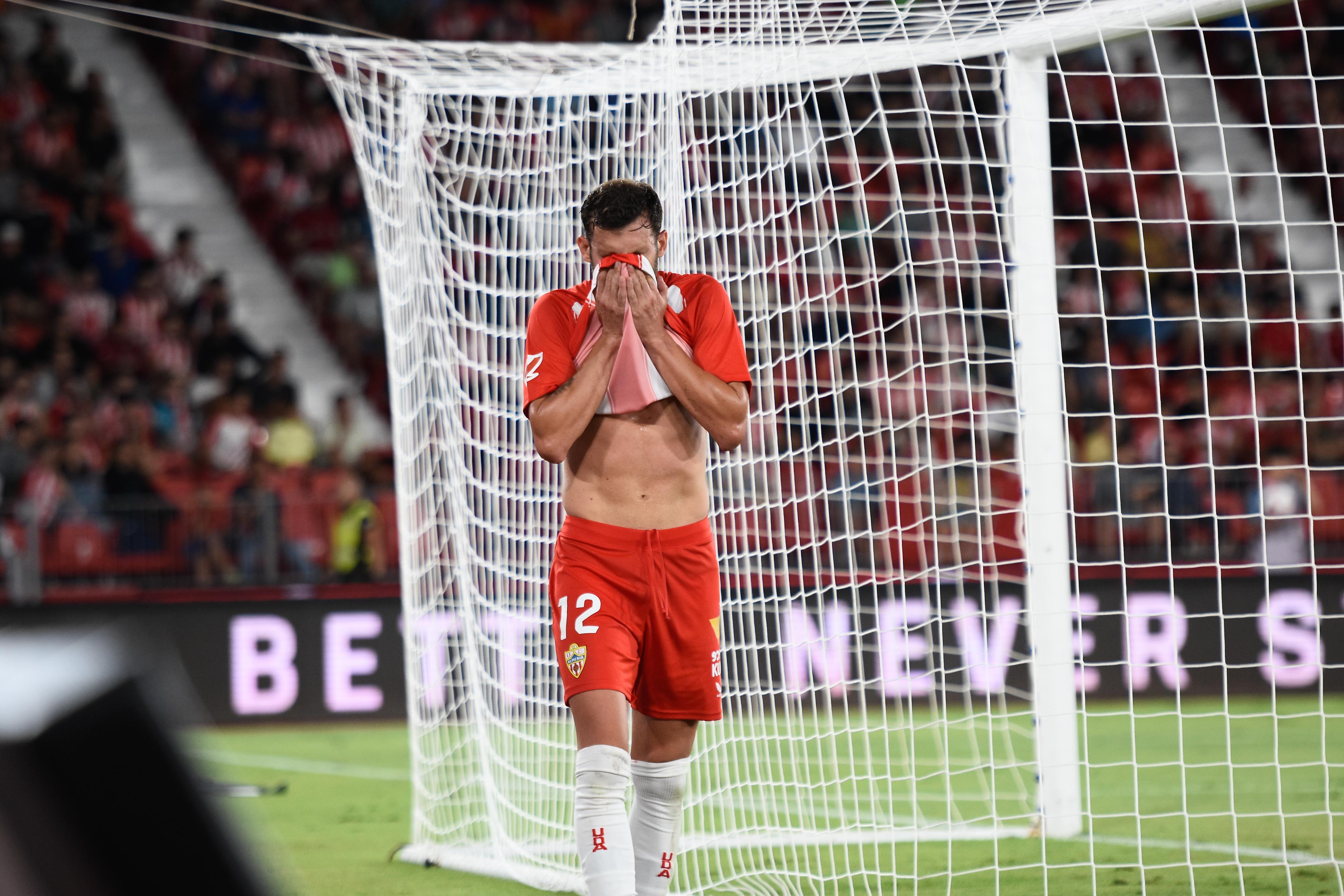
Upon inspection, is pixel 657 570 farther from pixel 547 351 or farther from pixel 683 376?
pixel 547 351

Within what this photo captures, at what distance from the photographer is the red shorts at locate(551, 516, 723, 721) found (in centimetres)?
384

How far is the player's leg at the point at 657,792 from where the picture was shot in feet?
13.2

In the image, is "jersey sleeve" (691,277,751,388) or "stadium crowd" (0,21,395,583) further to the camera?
"stadium crowd" (0,21,395,583)

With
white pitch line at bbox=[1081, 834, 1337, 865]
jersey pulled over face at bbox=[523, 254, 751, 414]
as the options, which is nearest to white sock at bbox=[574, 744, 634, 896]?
jersey pulled over face at bbox=[523, 254, 751, 414]

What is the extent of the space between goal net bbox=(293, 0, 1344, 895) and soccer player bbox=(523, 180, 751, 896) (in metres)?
0.69

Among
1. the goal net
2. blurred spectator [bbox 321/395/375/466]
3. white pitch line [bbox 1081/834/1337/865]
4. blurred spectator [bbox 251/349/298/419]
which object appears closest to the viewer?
the goal net

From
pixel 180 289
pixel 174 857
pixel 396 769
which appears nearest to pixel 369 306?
pixel 180 289

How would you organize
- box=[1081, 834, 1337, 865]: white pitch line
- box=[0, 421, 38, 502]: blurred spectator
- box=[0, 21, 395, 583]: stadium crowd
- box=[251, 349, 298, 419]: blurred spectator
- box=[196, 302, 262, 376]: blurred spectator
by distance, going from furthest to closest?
box=[196, 302, 262, 376]: blurred spectator → box=[251, 349, 298, 419]: blurred spectator → box=[0, 421, 38, 502]: blurred spectator → box=[0, 21, 395, 583]: stadium crowd → box=[1081, 834, 1337, 865]: white pitch line

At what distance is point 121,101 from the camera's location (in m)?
16.2

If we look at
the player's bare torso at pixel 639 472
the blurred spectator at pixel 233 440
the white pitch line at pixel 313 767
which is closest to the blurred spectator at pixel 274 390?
the blurred spectator at pixel 233 440

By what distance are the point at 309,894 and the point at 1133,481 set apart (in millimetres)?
6669

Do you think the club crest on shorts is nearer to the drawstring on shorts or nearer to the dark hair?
the drawstring on shorts

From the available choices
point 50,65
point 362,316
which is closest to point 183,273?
point 362,316

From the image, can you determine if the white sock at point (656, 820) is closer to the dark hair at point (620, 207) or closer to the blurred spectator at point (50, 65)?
the dark hair at point (620, 207)
